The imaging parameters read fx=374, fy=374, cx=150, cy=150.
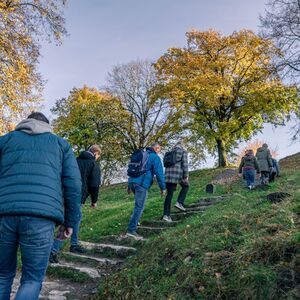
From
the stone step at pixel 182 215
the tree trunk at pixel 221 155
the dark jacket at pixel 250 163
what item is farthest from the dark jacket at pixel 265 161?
the tree trunk at pixel 221 155

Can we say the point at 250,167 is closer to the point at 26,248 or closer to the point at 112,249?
the point at 112,249

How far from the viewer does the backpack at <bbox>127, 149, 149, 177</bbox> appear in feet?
29.1

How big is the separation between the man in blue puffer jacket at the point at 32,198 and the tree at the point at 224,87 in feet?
80.5

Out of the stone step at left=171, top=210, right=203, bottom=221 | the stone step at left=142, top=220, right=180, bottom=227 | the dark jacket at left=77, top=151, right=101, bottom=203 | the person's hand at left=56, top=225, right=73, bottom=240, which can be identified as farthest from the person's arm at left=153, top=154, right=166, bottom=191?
the person's hand at left=56, top=225, right=73, bottom=240

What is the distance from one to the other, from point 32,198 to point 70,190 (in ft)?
1.69

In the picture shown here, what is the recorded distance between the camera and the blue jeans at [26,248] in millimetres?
3621

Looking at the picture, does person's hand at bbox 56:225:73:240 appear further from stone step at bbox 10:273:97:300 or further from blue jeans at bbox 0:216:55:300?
stone step at bbox 10:273:97:300

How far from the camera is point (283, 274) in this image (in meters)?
4.32

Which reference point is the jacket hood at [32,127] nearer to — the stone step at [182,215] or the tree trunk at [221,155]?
the stone step at [182,215]

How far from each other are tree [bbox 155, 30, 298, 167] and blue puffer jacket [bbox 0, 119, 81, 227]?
965 inches

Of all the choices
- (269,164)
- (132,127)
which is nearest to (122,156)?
(132,127)

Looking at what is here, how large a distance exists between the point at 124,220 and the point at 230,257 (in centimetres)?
623

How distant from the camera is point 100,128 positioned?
34.0 metres

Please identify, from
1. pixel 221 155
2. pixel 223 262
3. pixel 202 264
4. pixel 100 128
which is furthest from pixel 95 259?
pixel 100 128
